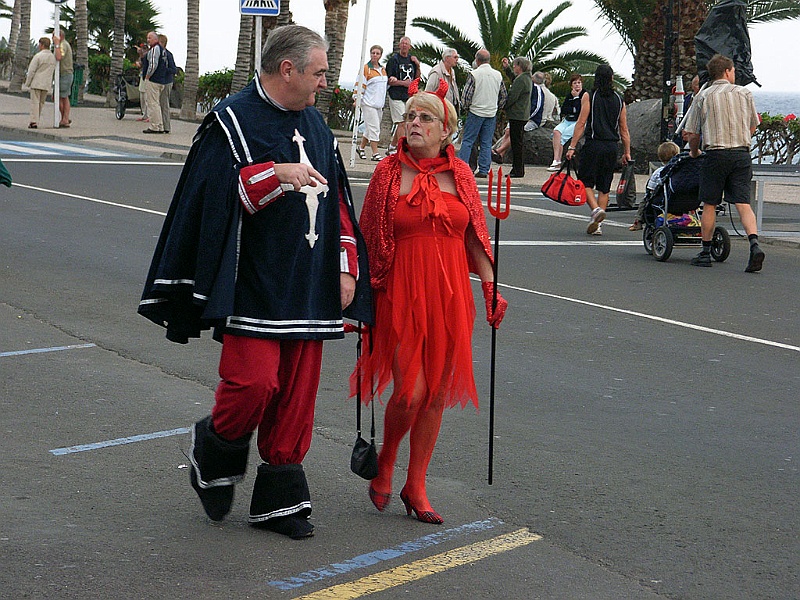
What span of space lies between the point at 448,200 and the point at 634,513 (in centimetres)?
151

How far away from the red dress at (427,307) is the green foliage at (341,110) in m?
30.1

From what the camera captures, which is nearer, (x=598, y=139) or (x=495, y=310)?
(x=495, y=310)

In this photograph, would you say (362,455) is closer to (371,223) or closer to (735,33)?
(371,223)

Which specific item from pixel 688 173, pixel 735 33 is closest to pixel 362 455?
pixel 688 173

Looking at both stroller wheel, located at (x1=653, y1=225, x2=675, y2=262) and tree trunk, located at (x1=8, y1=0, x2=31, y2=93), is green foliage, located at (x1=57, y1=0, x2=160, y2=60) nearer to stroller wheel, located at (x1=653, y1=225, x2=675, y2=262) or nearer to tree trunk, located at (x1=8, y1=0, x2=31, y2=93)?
tree trunk, located at (x1=8, y1=0, x2=31, y2=93)

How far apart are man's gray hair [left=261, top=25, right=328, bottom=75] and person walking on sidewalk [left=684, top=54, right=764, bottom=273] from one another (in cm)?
890

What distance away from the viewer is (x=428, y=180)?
488cm

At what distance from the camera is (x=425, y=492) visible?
16.3 feet

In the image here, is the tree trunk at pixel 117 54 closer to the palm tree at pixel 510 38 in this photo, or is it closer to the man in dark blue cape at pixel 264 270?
the palm tree at pixel 510 38

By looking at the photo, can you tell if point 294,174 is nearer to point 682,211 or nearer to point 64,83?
point 682,211

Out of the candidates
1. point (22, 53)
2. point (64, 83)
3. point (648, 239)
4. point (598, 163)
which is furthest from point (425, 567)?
point (22, 53)

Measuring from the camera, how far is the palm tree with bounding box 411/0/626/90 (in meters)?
34.4

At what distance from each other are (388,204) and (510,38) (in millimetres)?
30810

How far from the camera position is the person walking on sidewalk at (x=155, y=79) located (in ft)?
93.7
